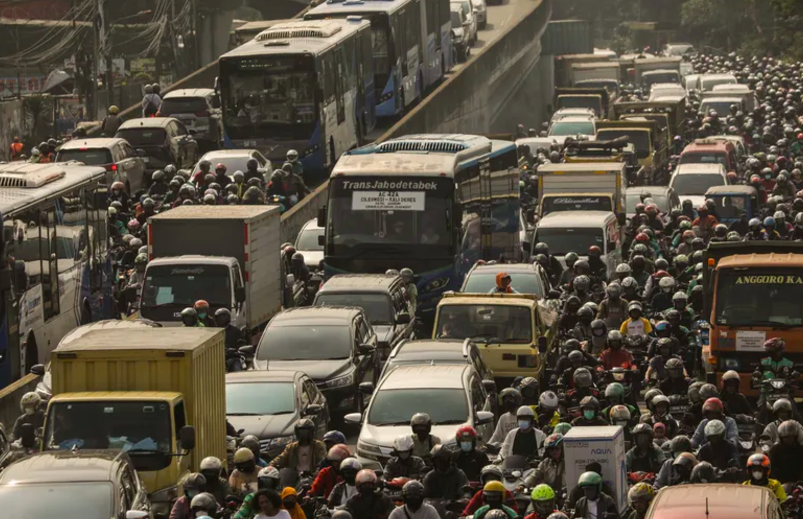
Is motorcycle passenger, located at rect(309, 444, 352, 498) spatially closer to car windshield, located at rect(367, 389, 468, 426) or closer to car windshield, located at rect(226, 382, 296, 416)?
car windshield, located at rect(367, 389, 468, 426)

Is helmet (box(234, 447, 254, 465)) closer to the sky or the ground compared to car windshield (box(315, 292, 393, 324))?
closer to the sky

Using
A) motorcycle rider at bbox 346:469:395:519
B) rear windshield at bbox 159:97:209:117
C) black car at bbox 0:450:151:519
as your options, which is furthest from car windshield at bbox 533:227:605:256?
rear windshield at bbox 159:97:209:117

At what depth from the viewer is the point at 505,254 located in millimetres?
35094

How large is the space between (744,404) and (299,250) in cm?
1481

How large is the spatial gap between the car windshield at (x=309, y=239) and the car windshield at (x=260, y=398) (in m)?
12.6

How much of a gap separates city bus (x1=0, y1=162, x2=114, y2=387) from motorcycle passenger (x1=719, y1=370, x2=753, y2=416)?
8.68 meters

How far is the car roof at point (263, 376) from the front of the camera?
71.7 feet

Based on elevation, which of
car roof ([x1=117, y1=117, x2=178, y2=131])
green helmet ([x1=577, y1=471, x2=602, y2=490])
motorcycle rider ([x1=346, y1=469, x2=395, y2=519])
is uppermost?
green helmet ([x1=577, y1=471, x2=602, y2=490])

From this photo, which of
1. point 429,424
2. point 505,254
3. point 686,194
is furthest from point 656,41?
point 429,424

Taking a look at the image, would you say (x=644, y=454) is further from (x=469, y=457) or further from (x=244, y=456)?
(x=244, y=456)

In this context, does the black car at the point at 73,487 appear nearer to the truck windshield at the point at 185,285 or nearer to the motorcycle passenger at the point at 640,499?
the motorcycle passenger at the point at 640,499

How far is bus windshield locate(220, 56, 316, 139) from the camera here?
135ft

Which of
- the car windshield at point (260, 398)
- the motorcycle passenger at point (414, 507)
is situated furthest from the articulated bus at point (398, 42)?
the motorcycle passenger at point (414, 507)

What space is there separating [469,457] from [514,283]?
10685 mm
